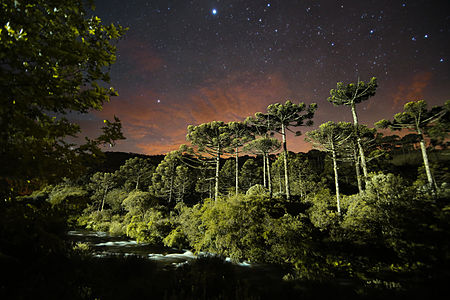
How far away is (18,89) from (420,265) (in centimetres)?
951

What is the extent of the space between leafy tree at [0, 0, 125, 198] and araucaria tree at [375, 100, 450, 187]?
80.2 feet

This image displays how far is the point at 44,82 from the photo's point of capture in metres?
2.68

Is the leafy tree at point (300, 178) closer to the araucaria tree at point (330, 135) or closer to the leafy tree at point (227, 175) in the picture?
the leafy tree at point (227, 175)

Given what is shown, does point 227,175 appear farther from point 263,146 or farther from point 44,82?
point 44,82

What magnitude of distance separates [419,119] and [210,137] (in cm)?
2231

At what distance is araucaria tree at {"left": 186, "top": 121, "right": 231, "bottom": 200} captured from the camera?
846 inches

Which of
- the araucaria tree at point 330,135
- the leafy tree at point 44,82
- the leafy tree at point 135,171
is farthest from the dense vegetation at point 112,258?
the leafy tree at point 135,171

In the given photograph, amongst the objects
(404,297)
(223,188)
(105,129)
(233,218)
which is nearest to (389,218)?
(404,297)

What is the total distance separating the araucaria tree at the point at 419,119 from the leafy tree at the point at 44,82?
80.2ft

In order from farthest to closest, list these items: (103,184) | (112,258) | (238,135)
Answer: (103,184) < (238,135) < (112,258)

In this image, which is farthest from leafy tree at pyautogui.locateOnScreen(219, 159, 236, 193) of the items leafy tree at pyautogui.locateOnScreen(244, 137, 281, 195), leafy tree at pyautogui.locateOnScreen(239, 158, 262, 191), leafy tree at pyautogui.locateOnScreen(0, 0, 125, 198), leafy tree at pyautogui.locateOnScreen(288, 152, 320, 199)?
leafy tree at pyautogui.locateOnScreen(0, 0, 125, 198)

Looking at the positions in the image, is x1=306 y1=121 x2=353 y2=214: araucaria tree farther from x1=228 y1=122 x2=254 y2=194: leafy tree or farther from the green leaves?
x1=228 y1=122 x2=254 y2=194: leafy tree

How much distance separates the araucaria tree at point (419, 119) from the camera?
55.5ft

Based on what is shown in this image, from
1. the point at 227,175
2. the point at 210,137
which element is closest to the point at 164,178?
the point at 227,175
